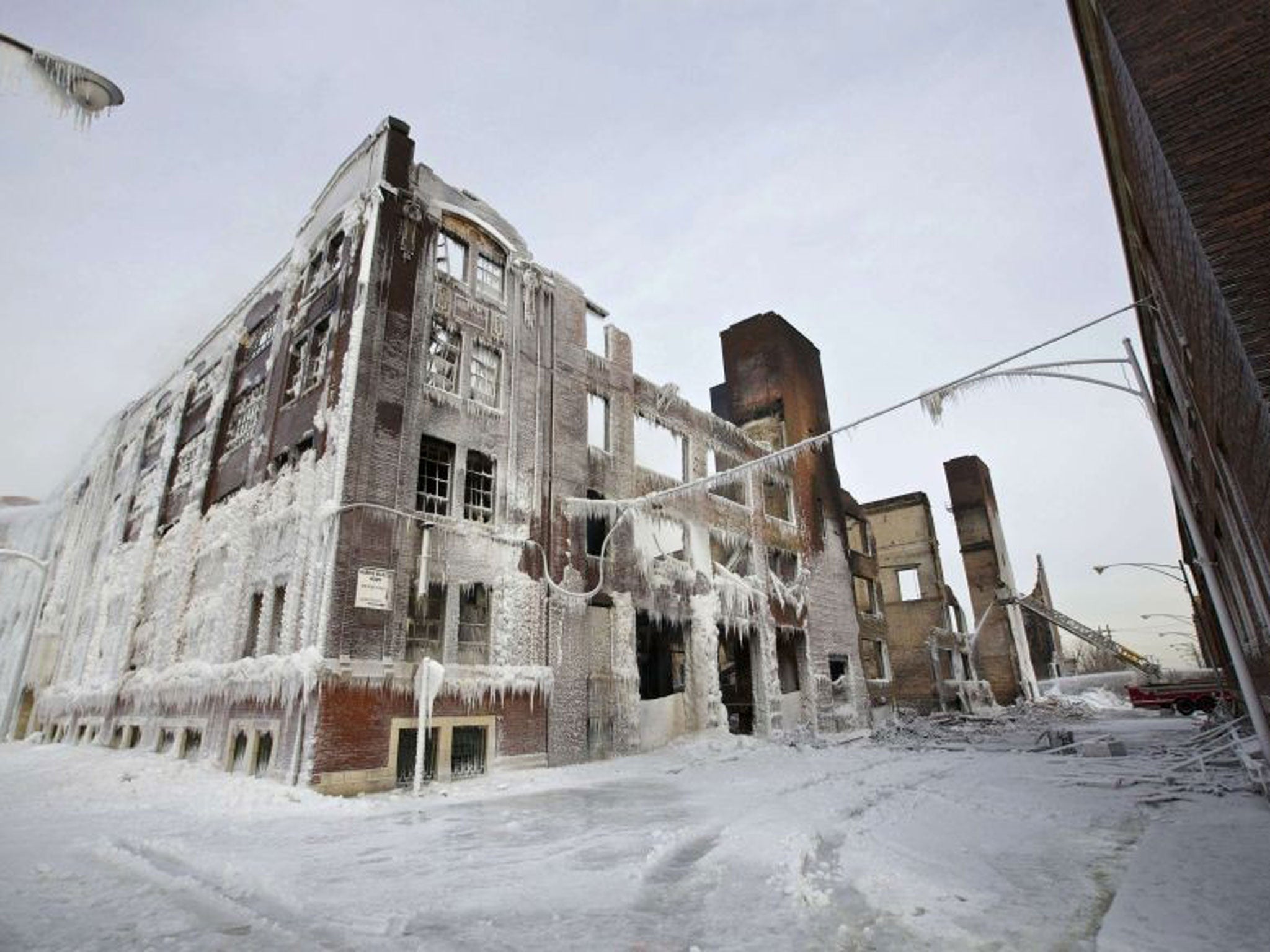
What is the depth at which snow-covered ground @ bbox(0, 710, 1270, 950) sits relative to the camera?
4227 millimetres

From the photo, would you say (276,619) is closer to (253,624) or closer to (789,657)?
(253,624)

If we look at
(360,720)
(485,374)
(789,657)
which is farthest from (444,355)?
(789,657)

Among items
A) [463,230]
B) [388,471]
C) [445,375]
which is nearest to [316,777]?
[388,471]

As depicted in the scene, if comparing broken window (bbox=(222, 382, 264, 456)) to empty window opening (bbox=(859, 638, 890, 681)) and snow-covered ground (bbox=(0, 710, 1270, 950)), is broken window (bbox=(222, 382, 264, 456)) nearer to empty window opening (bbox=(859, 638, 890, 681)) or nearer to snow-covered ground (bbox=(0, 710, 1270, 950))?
snow-covered ground (bbox=(0, 710, 1270, 950))

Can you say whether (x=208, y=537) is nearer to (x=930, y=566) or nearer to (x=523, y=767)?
(x=523, y=767)

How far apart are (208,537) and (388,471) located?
803 centimetres

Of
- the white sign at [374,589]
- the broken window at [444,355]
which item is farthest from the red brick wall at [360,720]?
the broken window at [444,355]

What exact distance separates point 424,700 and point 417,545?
3.48m

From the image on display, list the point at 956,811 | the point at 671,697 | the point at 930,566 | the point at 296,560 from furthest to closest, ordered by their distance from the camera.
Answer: the point at 930,566 < the point at 671,697 < the point at 296,560 < the point at 956,811

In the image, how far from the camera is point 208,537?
59.0 ft

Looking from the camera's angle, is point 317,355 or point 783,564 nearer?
point 317,355

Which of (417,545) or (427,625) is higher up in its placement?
(417,545)

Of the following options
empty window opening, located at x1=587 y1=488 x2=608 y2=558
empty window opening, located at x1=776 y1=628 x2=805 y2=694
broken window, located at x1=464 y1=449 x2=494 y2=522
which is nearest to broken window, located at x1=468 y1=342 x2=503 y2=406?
broken window, located at x1=464 y1=449 x2=494 y2=522

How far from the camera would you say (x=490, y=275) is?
18.3 metres
